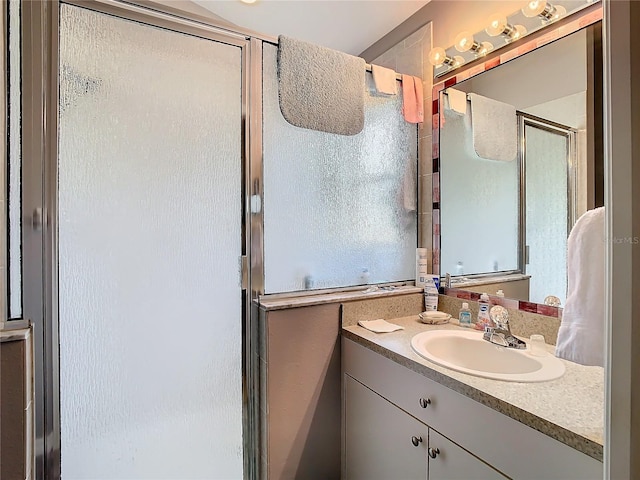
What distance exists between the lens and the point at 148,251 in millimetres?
1242

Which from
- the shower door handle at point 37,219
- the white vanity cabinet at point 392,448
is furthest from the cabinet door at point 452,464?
the shower door handle at point 37,219

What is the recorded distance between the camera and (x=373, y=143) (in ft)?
5.58

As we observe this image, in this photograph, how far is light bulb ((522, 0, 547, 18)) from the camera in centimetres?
128

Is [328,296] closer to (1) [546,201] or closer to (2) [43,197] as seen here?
(1) [546,201]

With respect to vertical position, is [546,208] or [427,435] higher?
[546,208]

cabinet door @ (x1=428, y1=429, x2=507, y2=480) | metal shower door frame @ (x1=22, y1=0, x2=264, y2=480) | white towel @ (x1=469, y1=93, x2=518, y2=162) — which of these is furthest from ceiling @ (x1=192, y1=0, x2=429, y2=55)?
cabinet door @ (x1=428, y1=429, x2=507, y2=480)

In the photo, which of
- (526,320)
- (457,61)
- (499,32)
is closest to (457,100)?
(457,61)

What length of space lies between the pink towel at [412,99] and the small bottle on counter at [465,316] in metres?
0.97

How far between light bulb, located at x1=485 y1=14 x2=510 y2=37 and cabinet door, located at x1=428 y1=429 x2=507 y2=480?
155cm

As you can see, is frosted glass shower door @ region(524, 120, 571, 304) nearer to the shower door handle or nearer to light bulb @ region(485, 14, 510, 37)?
light bulb @ region(485, 14, 510, 37)

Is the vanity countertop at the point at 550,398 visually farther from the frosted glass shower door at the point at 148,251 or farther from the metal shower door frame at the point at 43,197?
the metal shower door frame at the point at 43,197

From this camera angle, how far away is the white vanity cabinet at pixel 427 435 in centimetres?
79

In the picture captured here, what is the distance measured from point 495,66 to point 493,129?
0.26 metres

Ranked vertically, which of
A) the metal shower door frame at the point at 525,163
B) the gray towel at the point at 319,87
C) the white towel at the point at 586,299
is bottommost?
the white towel at the point at 586,299
